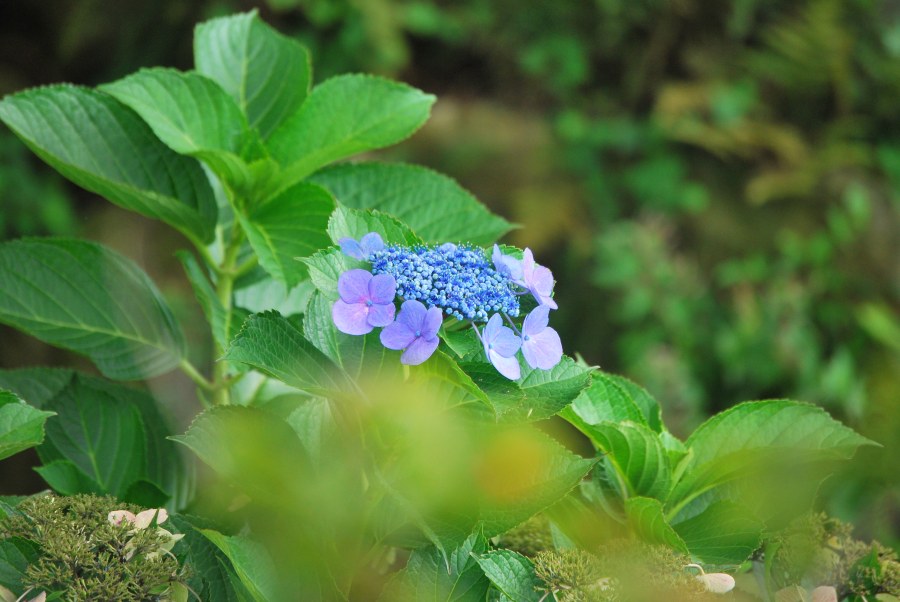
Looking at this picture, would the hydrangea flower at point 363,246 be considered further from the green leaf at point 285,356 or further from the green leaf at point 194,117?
the green leaf at point 194,117

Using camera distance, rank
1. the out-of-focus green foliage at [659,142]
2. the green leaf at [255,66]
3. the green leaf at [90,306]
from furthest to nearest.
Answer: the out-of-focus green foliage at [659,142] < the green leaf at [255,66] < the green leaf at [90,306]

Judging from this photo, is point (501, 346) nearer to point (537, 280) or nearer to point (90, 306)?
point (537, 280)

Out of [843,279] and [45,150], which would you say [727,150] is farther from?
[45,150]

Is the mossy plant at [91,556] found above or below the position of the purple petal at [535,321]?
below

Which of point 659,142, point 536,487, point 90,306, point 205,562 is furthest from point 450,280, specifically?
point 659,142

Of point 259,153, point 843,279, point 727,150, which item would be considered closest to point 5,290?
point 259,153

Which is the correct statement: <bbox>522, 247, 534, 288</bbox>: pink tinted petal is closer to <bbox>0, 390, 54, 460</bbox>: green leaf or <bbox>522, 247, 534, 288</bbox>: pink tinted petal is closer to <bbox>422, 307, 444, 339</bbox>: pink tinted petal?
<bbox>422, 307, 444, 339</bbox>: pink tinted petal

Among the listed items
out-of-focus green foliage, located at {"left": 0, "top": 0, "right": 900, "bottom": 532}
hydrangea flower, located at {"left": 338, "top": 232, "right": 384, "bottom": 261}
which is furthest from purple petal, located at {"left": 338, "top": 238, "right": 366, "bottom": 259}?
out-of-focus green foliage, located at {"left": 0, "top": 0, "right": 900, "bottom": 532}

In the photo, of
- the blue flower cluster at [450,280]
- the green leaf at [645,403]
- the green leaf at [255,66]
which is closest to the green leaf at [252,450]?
the blue flower cluster at [450,280]
